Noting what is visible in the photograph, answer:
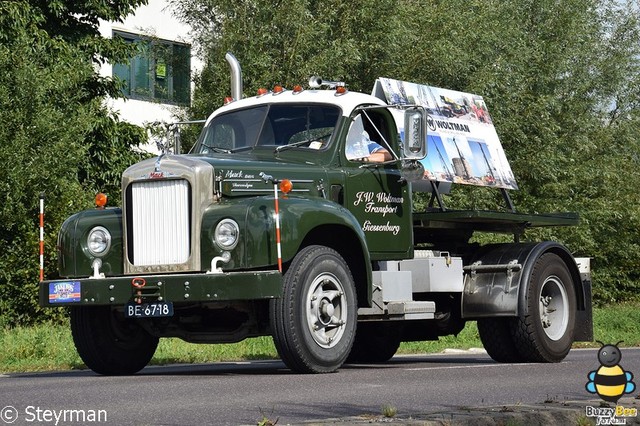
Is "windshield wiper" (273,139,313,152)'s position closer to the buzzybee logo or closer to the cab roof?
the cab roof

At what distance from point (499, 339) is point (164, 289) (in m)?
4.70

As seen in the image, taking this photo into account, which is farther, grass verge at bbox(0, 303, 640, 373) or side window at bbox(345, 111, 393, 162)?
grass verge at bbox(0, 303, 640, 373)

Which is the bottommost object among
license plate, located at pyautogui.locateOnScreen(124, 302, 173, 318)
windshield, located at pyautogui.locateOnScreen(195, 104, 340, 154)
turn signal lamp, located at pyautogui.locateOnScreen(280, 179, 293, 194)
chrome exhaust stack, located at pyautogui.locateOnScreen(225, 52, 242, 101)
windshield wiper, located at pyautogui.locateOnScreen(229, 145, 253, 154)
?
license plate, located at pyautogui.locateOnScreen(124, 302, 173, 318)

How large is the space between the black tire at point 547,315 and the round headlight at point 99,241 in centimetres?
464

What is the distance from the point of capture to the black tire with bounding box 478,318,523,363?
1510 centimetres

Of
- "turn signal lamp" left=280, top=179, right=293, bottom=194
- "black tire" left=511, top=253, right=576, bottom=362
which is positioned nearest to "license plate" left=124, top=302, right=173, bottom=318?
"turn signal lamp" left=280, top=179, right=293, bottom=194

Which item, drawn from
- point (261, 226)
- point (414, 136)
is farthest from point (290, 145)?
point (261, 226)

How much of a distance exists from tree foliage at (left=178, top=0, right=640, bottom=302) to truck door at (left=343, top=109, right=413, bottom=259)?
665 inches

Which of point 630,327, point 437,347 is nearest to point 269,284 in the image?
point 437,347

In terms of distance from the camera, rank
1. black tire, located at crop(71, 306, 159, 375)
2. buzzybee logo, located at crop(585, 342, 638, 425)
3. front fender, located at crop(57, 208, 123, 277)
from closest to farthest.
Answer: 1. buzzybee logo, located at crop(585, 342, 638, 425)
2. front fender, located at crop(57, 208, 123, 277)
3. black tire, located at crop(71, 306, 159, 375)

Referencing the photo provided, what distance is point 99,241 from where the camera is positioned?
12.8m

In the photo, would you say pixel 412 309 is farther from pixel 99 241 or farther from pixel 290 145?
pixel 99 241

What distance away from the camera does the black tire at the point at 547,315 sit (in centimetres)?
1484

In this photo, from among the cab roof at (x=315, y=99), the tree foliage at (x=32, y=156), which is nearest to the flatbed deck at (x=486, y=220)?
the cab roof at (x=315, y=99)
